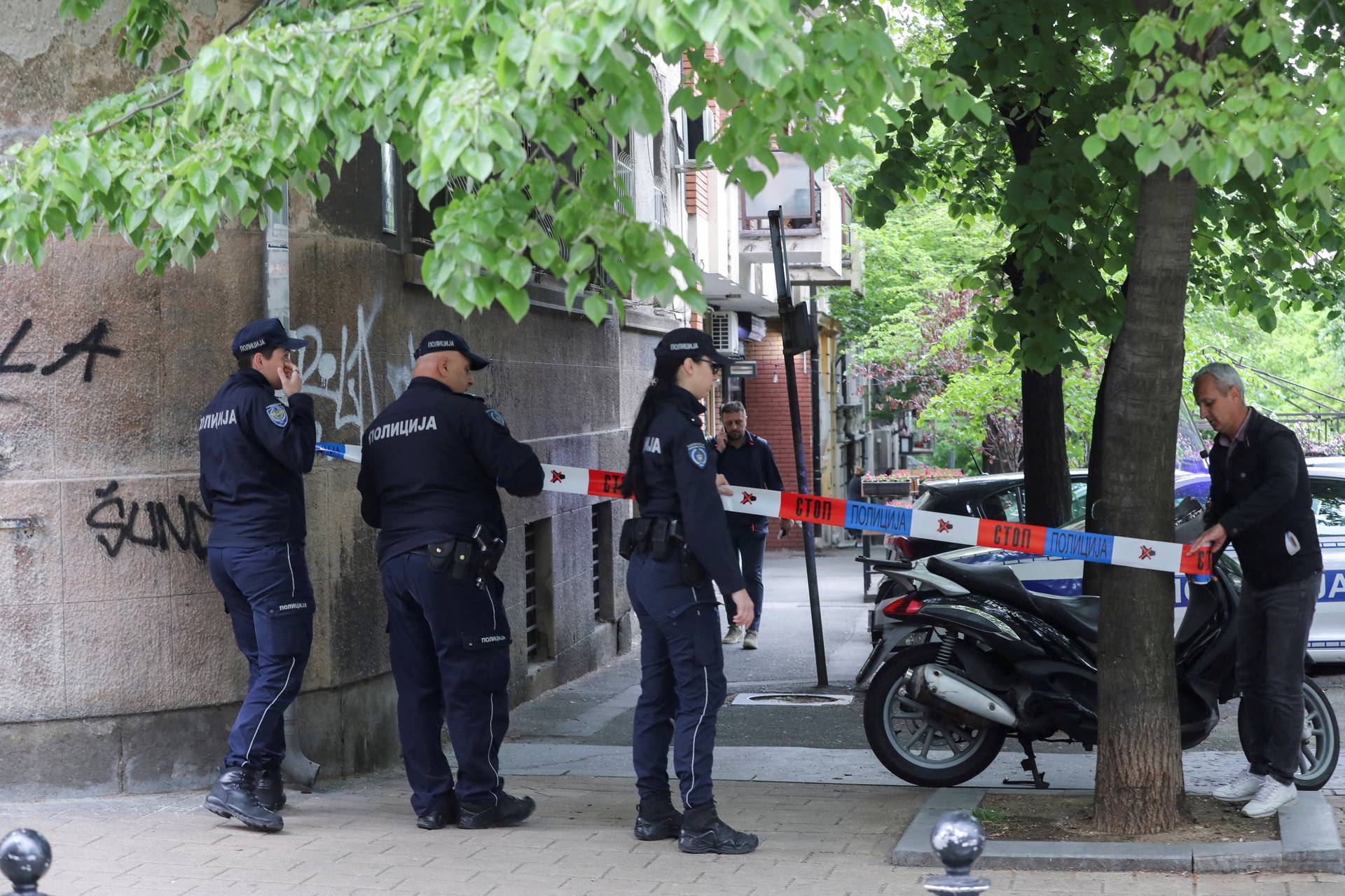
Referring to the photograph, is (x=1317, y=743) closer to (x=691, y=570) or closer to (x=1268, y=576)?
(x=1268, y=576)

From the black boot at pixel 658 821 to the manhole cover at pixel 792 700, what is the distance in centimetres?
382

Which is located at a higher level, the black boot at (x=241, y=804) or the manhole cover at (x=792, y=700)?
the black boot at (x=241, y=804)

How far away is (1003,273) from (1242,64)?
18.4 feet

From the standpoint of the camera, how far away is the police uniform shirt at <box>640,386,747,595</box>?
5.79 meters

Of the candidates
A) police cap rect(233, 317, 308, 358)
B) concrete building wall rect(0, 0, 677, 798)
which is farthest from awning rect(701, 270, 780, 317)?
police cap rect(233, 317, 308, 358)

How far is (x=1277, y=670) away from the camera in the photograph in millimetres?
6145

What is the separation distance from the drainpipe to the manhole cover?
12.0ft

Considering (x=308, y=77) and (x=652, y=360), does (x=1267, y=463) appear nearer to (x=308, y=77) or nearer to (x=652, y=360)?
(x=308, y=77)

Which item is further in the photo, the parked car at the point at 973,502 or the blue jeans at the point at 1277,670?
the parked car at the point at 973,502

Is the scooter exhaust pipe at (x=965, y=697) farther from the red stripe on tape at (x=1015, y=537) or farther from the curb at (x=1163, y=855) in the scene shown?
the curb at (x=1163, y=855)

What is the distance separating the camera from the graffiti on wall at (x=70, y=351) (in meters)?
6.55

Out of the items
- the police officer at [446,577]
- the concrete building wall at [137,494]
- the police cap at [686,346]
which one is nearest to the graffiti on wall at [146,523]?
the concrete building wall at [137,494]

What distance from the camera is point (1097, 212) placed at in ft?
29.4

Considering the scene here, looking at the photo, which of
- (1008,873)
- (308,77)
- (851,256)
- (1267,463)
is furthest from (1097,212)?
(851,256)
